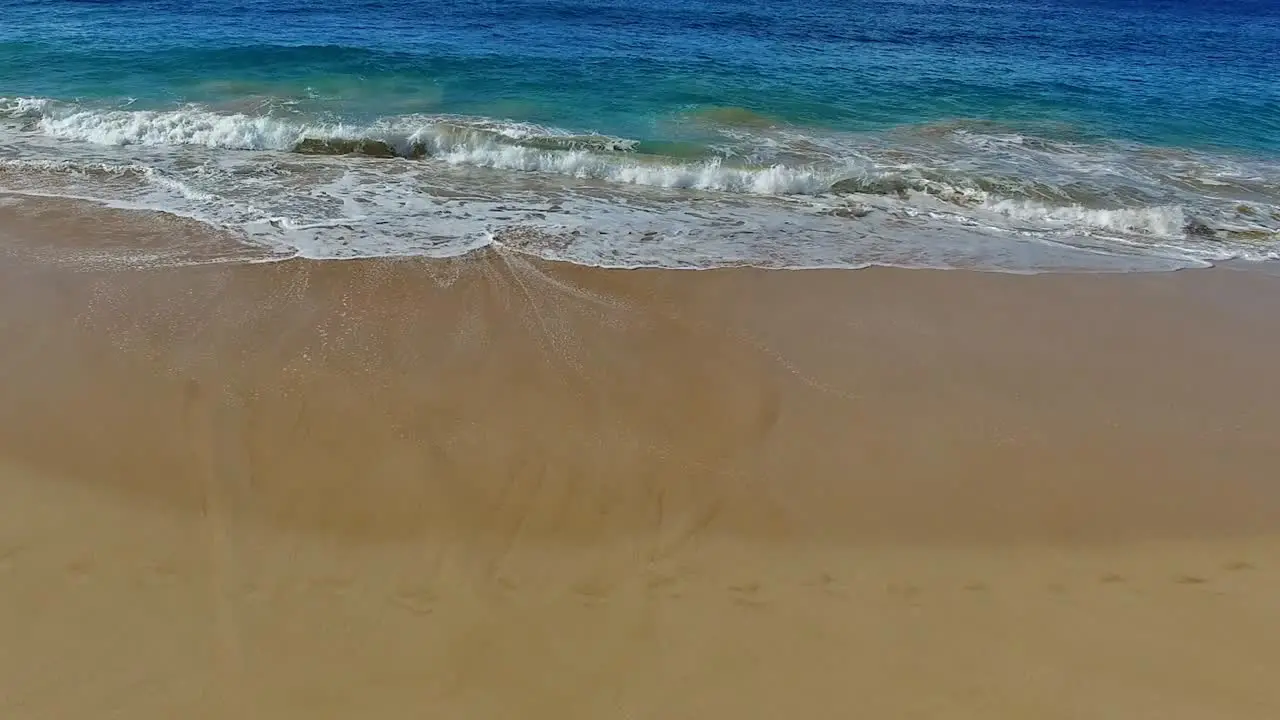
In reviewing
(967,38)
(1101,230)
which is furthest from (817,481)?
(967,38)

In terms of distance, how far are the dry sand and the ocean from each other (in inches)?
58.7

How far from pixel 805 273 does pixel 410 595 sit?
4.91m

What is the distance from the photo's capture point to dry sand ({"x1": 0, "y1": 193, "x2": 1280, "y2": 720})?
3240 millimetres

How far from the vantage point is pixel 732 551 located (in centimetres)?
393

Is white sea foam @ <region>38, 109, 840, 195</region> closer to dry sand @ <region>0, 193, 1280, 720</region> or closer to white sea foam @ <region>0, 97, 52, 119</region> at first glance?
white sea foam @ <region>0, 97, 52, 119</region>

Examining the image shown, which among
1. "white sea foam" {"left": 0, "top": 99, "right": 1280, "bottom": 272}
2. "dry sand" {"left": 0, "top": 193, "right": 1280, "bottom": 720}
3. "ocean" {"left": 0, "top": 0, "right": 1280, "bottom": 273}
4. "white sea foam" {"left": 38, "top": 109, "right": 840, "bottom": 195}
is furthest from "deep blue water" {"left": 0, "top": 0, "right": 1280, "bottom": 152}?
"dry sand" {"left": 0, "top": 193, "right": 1280, "bottom": 720}

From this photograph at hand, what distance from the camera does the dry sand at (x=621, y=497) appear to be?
324 cm

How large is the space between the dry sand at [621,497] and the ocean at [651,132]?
1.49 metres

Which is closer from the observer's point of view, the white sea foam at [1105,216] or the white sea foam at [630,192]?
the white sea foam at [630,192]

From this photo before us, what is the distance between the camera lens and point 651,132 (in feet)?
40.2

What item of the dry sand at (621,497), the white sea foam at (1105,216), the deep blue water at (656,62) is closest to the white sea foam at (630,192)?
the white sea foam at (1105,216)

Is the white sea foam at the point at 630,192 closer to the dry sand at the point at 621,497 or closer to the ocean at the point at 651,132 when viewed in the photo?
the ocean at the point at 651,132

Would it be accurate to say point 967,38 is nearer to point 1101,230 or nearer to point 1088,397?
point 1101,230

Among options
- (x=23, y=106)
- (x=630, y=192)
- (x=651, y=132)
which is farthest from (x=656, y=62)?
(x=23, y=106)
